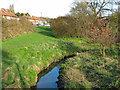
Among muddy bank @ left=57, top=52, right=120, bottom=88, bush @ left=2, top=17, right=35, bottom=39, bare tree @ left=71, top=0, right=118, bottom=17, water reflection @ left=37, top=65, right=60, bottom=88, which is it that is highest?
bare tree @ left=71, top=0, right=118, bottom=17

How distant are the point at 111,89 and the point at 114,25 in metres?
12.2

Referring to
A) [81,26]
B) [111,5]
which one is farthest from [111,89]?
[111,5]

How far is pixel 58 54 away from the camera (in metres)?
13.9

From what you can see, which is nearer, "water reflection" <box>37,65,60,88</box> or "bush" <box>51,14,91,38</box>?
"water reflection" <box>37,65,60,88</box>

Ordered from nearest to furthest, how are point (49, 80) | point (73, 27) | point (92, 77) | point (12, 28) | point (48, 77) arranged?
point (92, 77) < point (49, 80) < point (48, 77) < point (12, 28) < point (73, 27)

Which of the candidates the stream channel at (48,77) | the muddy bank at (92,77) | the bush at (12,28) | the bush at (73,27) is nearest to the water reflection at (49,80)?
the stream channel at (48,77)

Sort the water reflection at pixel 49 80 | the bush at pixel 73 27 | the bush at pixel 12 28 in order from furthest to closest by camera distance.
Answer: the bush at pixel 73 27 → the bush at pixel 12 28 → the water reflection at pixel 49 80

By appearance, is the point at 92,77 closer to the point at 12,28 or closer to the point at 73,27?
the point at 12,28

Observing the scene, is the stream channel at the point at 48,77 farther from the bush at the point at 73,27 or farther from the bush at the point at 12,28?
the bush at the point at 73,27

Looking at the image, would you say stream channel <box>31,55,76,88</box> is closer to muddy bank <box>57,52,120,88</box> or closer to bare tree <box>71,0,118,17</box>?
muddy bank <box>57,52,120,88</box>

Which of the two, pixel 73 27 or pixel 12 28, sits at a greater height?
pixel 73 27

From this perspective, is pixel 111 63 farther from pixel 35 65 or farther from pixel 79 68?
pixel 35 65

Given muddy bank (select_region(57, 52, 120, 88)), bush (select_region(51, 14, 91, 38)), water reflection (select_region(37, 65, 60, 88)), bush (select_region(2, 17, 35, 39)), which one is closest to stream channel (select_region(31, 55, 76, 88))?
water reflection (select_region(37, 65, 60, 88))

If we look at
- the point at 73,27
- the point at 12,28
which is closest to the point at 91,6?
the point at 73,27
